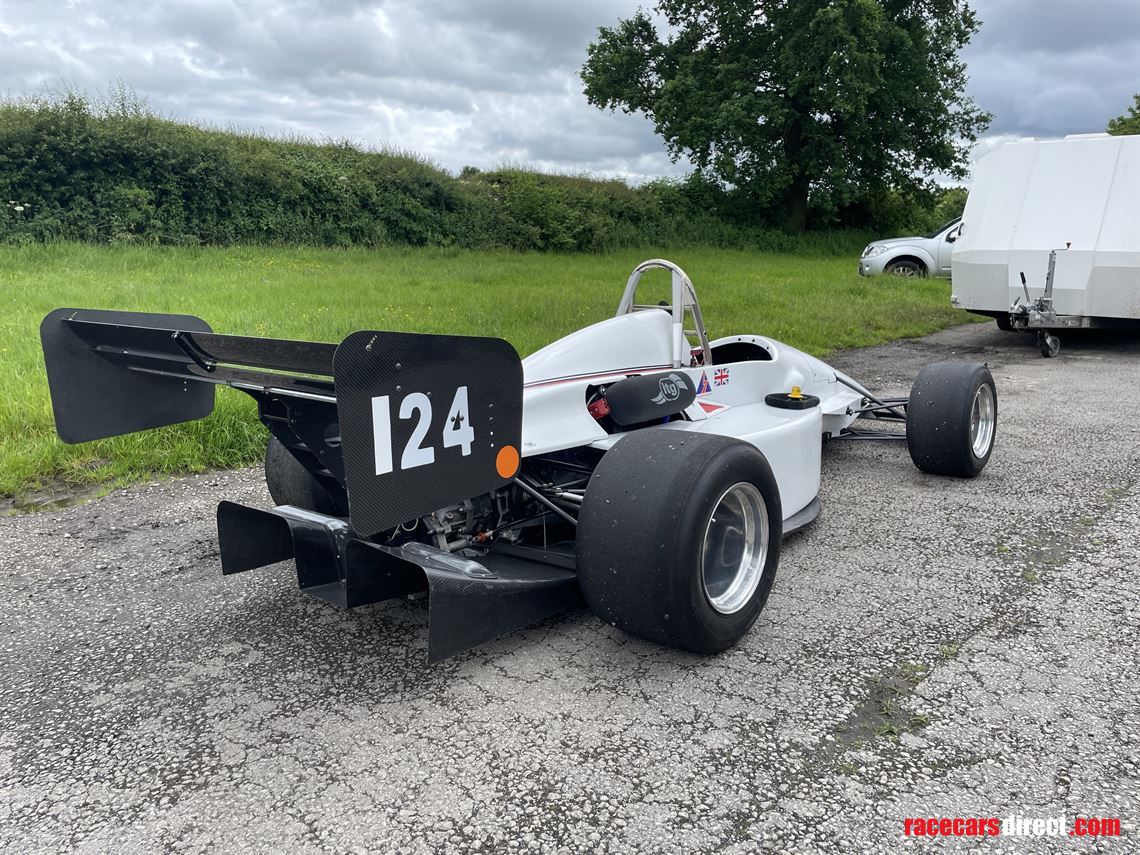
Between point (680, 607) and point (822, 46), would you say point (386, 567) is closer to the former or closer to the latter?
point (680, 607)

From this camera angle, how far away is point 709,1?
2627 cm

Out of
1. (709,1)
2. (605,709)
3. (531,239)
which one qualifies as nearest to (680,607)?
(605,709)

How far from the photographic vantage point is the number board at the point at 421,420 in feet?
7.91

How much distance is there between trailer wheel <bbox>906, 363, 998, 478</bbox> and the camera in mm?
4973

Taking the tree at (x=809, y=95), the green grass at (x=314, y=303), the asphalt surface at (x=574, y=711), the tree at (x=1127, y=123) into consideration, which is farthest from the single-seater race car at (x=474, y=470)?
the tree at (x=1127, y=123)

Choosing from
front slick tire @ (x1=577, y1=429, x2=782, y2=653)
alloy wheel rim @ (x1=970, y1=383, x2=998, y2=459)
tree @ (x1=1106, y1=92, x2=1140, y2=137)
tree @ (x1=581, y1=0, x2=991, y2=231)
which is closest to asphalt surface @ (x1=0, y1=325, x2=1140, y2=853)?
front slick tire @ (x1=577, y1=429, x2=782, y2=653)

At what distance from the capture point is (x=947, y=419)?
16.4 ft

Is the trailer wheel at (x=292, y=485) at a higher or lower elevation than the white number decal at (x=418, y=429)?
lower

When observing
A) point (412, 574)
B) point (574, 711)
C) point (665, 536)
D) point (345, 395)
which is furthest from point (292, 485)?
point (665, 536)

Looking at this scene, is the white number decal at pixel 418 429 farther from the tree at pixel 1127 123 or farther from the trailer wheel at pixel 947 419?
the tree at pixel 1127 123

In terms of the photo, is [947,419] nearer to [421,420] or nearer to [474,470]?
[474,470]

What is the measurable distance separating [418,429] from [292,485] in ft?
5.37

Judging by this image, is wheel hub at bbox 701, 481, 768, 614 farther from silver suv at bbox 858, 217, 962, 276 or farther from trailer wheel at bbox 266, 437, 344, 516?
silver suv at bbox 858, 217, 962, 276

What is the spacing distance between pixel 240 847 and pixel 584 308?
30.4ft
